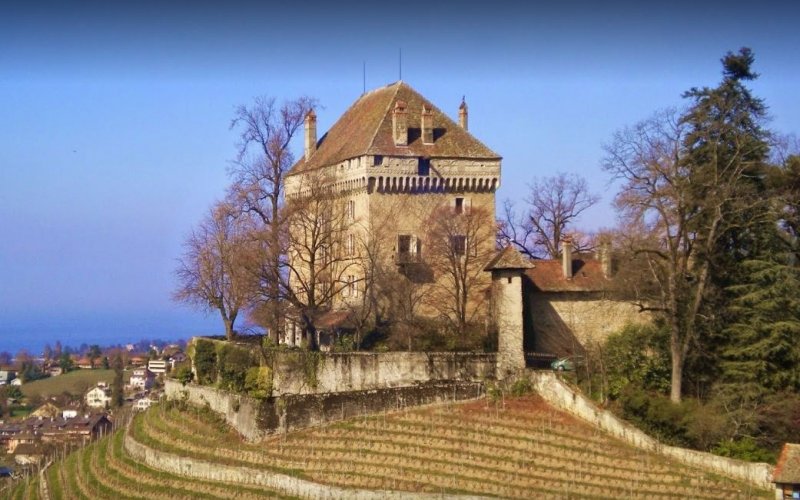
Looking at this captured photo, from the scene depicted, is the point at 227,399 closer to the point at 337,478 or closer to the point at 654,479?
the point at 337,478

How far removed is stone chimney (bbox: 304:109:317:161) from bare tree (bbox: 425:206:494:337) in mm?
10271

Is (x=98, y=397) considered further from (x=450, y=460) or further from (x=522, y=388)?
(x=450, y=460)

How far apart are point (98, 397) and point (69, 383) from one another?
21751mm

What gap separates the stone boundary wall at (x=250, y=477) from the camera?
40.5 meters

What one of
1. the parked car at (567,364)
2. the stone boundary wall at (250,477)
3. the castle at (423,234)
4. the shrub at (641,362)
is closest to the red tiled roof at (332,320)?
the castle at (423,234)

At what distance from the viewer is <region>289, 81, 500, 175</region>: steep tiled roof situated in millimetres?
55312

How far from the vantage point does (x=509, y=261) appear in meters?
48.8

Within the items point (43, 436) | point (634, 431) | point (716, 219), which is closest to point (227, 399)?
point (634, 431)

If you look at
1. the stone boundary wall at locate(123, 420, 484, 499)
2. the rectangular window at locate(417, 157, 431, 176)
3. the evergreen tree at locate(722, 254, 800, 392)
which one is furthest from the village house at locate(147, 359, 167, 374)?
the evergreen tree at locate(722, 254, 800, 392)

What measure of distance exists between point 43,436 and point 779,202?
76.8 metres

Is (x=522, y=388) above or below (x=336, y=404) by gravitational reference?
above

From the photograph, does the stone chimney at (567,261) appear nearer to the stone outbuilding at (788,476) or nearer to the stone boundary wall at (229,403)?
the stone boundary wall at (229,403)

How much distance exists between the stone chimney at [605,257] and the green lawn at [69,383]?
335ft

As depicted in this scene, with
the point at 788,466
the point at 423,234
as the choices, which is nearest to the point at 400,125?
the point at 423,234
